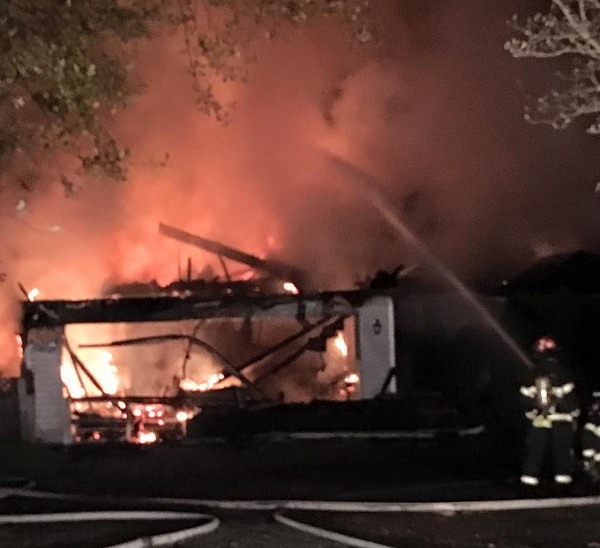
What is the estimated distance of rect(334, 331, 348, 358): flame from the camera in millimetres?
15414

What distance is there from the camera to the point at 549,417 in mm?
9133

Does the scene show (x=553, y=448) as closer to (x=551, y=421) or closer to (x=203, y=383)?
(x=551, y=421)

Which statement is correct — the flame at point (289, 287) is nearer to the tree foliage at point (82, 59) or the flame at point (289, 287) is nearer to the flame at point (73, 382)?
the flame at point (73, 382)

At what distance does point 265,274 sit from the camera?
58.3 ft

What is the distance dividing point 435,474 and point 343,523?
2360 millimetres

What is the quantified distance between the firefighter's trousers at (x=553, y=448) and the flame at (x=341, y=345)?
6.38 metres

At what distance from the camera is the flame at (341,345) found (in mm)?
15414

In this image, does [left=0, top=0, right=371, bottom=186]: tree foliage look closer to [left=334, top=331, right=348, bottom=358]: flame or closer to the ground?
the ground

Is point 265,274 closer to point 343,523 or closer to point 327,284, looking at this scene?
point 327,284

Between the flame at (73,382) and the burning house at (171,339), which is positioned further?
the flame at (73,382)

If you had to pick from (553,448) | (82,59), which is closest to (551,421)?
(553,448)

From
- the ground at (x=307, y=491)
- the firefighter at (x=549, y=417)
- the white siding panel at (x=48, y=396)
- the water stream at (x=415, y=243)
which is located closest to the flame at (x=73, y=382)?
the white siding panel at (x=48, y=396)

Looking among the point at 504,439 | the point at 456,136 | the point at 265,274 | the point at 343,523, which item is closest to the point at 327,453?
the point at 504,439

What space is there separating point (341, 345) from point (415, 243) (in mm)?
4871
